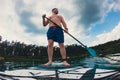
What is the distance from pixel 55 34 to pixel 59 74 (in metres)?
1.45

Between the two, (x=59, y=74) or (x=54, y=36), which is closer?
(x=59, y=74)

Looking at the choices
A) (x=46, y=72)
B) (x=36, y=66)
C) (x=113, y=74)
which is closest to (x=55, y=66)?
(x=46, y=72)

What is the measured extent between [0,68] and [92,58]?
336 centimetres

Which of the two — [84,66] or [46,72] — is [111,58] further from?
[46,72]

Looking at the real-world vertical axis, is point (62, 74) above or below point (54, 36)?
below

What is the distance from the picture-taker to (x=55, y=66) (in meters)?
10.4

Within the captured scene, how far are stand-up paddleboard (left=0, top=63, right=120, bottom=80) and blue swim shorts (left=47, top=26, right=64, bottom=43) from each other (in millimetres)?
1017

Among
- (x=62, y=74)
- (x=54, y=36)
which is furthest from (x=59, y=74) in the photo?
(x=54, y=36)

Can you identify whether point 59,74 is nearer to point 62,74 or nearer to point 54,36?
point 62,74

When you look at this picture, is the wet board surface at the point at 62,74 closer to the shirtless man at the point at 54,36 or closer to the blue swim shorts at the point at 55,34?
the shirtless man at the point at 54,36

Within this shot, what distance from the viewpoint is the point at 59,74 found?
1039cm

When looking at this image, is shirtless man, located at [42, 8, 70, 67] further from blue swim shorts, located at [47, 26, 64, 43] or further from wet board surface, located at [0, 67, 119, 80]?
wet board surface, located at [0, 67, 119, 80]

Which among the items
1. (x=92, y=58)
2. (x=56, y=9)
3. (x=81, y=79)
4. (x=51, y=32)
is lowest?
(x=81, y=79)

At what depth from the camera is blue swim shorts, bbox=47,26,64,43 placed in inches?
436
